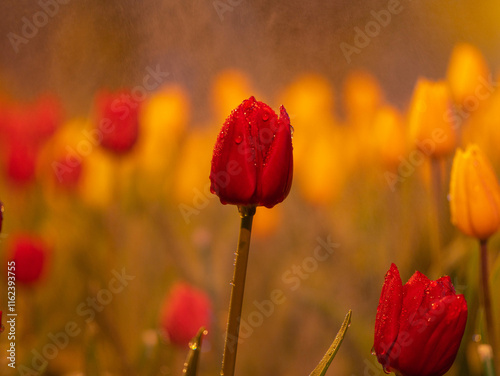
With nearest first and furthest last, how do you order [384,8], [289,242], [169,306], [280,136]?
[280,136] → [169,306] → [384,8] → [289,242]

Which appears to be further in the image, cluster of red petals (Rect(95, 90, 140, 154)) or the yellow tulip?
cluster of red petals (Rect(95, 90, 140, 154))

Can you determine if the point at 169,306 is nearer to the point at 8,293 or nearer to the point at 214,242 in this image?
the point at 214,242

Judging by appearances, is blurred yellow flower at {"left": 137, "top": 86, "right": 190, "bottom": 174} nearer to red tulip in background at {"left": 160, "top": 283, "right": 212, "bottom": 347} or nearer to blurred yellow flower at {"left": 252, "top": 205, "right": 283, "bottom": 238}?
blurred yellow flower at {"left": 252, "top": 205, "right": 283, "bottom": 238}

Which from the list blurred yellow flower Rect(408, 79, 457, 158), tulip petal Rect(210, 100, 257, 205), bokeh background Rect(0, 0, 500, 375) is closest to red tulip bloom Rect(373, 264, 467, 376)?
tulip petal Rect(210, 100, 257, 205)

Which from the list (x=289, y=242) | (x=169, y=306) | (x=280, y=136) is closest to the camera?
(x=280, y=136)

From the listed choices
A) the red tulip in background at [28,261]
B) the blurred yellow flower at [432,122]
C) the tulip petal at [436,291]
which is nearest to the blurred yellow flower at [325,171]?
the blurred yellow flower at [432,122]

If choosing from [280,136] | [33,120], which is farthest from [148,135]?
[280,136]

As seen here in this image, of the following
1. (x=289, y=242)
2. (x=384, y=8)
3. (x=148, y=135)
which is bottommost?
(x=289, y=242)

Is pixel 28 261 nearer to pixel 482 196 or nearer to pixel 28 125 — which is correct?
pixel 28 125
